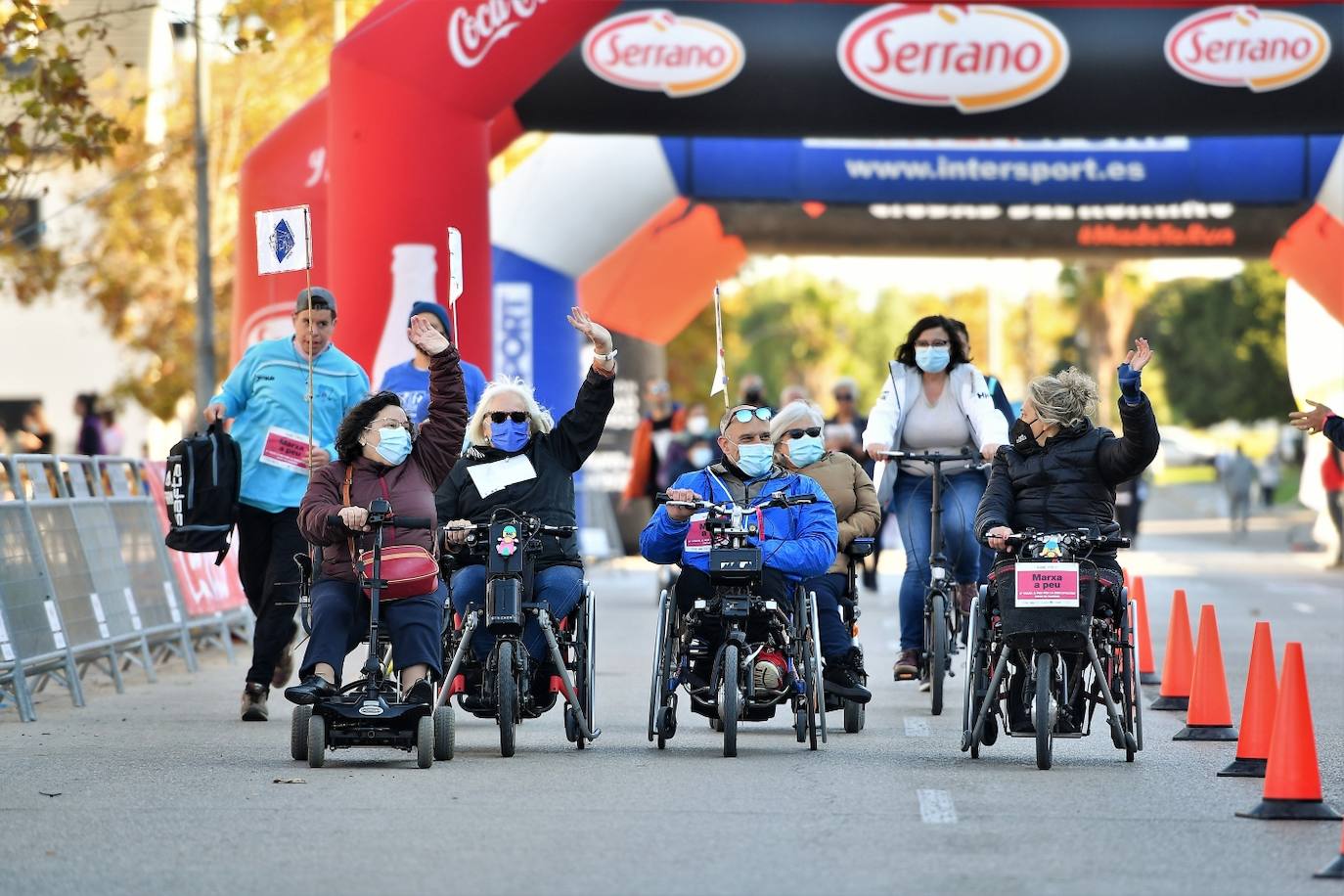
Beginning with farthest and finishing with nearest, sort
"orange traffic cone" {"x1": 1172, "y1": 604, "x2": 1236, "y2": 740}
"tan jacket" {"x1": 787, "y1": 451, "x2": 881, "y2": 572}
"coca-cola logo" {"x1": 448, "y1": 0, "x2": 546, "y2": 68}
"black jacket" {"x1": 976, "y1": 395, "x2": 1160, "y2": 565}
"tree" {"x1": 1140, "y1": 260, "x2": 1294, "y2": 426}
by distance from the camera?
"tree" {"x1": 1140, "y1": 260, "x2": 1294, "y2": 426}, "coca-cola logo" {"x1": 448, "y1": 0, "x2": 546, "y2": 68}, "tan jacket" {"x1": 787, "y1": 451, "x2": 881, "y2": 572}, "orange traffic cone" {"x1": 1172, "y1": 604, "x2": 1236, "y2": 740}, "black jacket" {"x1": 976, "y1": 395, "x2": 1160, "y2": 565}

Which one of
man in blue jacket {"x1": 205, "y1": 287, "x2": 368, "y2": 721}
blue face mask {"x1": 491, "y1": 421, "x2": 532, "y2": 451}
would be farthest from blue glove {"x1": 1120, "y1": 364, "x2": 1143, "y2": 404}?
man in blue jacket {"x1": 205, "y1": 287, "x2": 368, "y2": 721}

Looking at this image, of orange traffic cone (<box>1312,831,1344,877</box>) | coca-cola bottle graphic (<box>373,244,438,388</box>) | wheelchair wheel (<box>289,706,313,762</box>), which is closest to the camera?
orange traffic cone (<box>1312,831,1344,877</box>)

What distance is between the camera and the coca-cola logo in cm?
1689

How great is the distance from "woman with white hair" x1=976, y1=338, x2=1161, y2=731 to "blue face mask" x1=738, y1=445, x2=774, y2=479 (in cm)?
95

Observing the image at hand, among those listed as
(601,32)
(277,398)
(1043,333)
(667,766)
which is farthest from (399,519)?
(1043,333)

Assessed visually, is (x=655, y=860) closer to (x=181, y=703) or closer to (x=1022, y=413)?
(x=1022, y=413)

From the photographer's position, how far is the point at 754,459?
10.8 metres

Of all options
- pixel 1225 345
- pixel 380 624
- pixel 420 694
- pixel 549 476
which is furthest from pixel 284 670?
pixel 1225 345

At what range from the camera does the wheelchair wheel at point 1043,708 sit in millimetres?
9821

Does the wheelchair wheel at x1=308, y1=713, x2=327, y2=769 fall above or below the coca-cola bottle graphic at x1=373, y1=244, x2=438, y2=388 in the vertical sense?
below

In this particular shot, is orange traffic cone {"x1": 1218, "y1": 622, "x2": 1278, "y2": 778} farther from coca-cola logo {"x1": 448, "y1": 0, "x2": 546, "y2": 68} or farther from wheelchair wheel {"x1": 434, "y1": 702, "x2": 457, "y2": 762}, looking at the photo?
coca-cola logo {"x1": 448, "y1": 0, "x2": 546, "y2": 68}

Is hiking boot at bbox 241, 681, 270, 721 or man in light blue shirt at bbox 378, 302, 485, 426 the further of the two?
man in light blue shirt at bbox 378, 302, 485, 426

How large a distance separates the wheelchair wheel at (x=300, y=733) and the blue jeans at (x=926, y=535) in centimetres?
379

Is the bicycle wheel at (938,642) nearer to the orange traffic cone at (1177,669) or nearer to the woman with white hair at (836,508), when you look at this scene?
the woman with white hair at (836,508)
